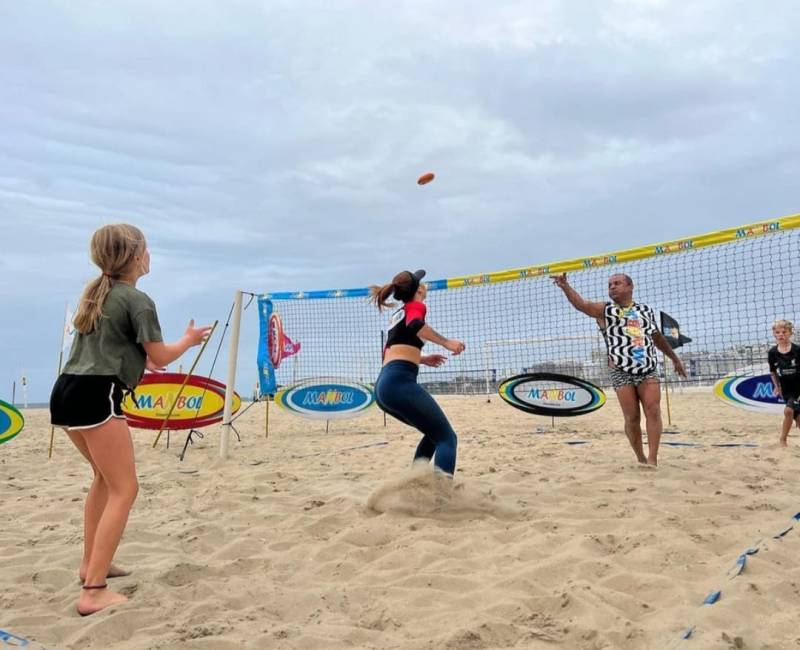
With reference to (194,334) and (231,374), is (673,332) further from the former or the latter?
(194,334)

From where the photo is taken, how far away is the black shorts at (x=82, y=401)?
7.89 feet

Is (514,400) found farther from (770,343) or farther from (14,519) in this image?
(14,519)

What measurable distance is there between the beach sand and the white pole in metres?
0.86

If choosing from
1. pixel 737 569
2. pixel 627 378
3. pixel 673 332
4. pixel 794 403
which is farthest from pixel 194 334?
pixel 673 332

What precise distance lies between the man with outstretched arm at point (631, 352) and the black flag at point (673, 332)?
4.69 meters

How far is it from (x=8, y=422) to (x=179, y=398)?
6.13 feet

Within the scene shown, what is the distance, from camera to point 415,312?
12.8ft

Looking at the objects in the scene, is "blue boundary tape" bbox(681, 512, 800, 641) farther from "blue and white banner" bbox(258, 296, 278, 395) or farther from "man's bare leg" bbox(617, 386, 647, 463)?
"blue and white banner" bbox(258, 296, 278, 395)

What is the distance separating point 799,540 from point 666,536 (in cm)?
56

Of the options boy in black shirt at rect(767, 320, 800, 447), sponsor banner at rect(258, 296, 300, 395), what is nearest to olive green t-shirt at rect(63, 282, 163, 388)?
sponsor banner at rect(258, 296, 300, 395)

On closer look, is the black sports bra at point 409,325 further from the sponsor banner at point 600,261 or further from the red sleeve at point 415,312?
the sponsor banner at point 600,261

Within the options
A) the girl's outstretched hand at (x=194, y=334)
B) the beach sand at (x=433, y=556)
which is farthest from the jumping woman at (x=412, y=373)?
the girl's outstretched hand at (x=194, y=334)

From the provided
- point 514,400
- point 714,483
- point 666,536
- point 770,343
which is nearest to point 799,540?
point 666,536

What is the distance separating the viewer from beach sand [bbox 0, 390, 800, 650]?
2.12m
